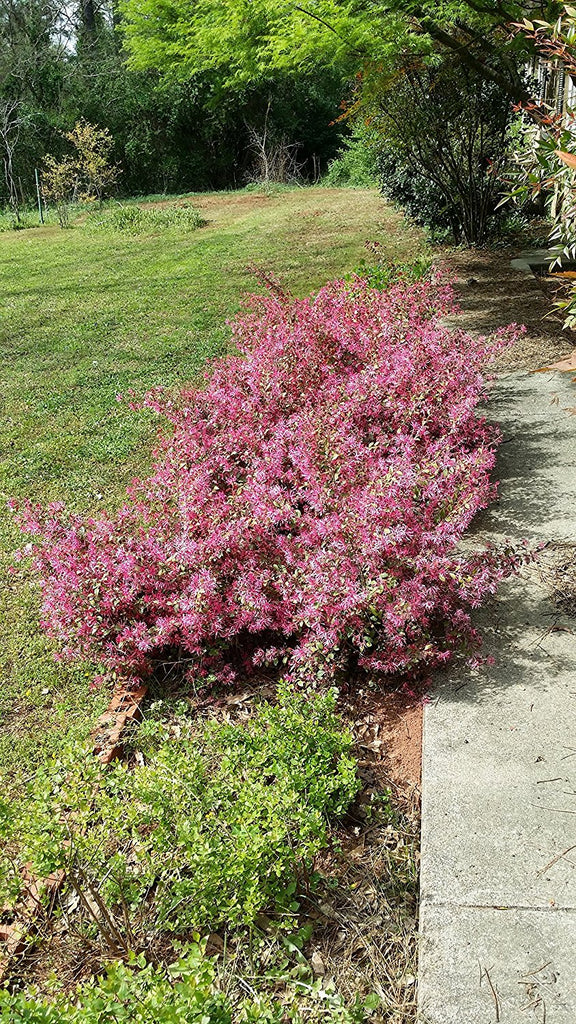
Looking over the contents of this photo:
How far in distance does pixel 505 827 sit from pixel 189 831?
861mm

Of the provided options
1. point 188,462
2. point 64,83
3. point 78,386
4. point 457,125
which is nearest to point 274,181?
point 64,83

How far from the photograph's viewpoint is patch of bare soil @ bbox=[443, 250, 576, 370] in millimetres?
6227

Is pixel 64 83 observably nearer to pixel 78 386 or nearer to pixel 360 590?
pixel 78 386

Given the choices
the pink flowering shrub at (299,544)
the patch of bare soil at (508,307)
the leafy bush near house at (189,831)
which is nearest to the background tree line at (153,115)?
the patch of bare soil at (508,307)

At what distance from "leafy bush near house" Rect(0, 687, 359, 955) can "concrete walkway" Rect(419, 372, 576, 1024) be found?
0.32 meters

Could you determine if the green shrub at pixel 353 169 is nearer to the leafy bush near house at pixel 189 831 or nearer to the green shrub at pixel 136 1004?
the leafy bush near house at pixel 189 831

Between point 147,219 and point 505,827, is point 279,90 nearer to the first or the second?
point 147,219

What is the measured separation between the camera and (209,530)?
337 centimetres

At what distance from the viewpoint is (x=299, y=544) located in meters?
3.21

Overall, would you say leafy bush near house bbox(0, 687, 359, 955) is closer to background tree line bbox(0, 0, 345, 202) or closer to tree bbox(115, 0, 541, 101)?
tree bbox(115, 0, 541, 101)

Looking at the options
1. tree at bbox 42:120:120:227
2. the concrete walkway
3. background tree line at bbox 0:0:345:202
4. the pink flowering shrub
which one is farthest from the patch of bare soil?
background tree line at bbox 0:0:345:202

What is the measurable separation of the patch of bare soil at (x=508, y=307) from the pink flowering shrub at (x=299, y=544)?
2.10 meters

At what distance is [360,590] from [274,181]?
1964 centimetres

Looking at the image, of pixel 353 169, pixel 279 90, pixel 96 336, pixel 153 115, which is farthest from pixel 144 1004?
pixel 279 90
